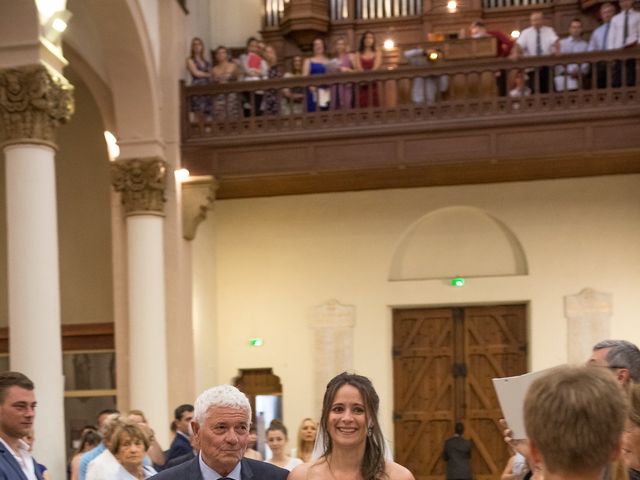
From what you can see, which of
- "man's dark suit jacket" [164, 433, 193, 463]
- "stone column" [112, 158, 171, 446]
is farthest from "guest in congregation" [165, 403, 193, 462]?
"stone column" [112, 158, 171, 446]

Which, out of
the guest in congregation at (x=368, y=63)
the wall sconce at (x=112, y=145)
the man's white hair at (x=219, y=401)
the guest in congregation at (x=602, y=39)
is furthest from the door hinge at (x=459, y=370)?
the man's white hair at (x=219, y=401)

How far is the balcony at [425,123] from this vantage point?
42.6ft

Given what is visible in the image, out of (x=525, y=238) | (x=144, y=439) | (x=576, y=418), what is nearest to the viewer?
(x=576, y=418)

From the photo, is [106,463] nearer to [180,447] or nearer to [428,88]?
[180,447]

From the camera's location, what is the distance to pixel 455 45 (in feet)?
45.3

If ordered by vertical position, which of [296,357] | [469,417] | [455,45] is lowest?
[469,417]

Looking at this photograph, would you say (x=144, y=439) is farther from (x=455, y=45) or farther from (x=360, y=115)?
(x=455, y=45)

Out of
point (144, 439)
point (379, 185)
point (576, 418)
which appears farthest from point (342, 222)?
point (576, 418)

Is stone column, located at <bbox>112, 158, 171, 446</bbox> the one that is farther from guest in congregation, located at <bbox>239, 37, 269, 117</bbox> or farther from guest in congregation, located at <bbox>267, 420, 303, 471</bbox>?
guest in congregation, located at <bbox>267, 420, 303, 471</bbox>

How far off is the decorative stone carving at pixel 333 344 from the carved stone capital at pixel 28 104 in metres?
6.45

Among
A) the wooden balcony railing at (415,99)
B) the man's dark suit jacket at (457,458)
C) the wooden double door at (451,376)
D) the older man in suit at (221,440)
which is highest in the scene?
the wooden balcony railing at (415,99)

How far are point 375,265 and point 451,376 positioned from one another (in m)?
2.02

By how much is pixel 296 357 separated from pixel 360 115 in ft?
13.4

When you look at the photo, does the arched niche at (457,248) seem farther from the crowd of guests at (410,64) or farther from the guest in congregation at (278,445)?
the guest in congregation at (278,445)
